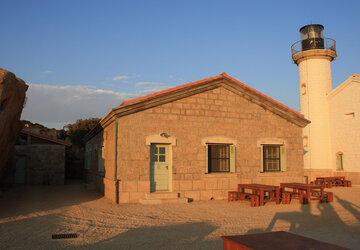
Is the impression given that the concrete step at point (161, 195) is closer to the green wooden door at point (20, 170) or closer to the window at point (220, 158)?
the window at point (220, 158)

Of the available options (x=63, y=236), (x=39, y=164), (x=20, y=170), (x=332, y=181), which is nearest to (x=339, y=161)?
(x=332, y=181)

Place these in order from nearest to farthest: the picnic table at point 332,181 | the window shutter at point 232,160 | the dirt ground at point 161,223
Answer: the dirt ground at point 161,223, the window shutter at point 232,160, the picnic table at point 332,181

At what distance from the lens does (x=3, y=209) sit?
10.4 metres

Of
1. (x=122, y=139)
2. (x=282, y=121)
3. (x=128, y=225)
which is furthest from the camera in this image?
(x=282, y=121)

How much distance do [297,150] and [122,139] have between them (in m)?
7.88

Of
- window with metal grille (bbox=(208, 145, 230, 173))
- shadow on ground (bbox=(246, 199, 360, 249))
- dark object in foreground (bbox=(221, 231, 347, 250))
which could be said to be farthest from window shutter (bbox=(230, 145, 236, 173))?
dark object in foreground (bbox=(221, 231, 347, 250))

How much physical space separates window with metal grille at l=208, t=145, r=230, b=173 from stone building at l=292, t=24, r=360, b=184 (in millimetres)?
12216

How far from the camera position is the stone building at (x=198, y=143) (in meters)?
11.9

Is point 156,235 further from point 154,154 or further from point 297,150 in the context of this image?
point 297,150

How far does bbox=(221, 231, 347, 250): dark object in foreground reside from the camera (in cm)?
363

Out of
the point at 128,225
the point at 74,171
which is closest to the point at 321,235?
the point at 128,225

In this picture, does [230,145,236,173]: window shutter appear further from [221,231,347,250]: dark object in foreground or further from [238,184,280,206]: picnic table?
[221,231,347,250]: dark object in foreground

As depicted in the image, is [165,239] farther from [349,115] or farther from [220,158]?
[349,115]

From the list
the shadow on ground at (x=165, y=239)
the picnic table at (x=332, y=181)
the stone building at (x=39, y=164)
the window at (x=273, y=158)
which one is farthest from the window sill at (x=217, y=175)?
the stone building at (x=39, y=164)
